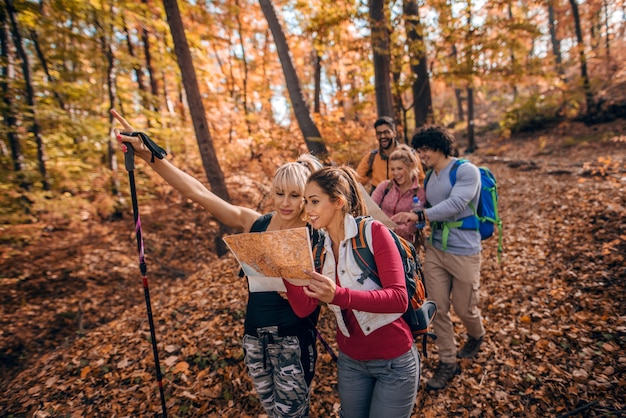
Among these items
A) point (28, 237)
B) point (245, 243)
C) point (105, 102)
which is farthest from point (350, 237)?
point (105, 102)

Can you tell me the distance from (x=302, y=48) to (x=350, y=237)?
17.6 m

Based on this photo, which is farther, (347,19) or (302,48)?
(302,48)

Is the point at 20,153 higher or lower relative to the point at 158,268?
higher

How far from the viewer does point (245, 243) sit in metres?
1.86

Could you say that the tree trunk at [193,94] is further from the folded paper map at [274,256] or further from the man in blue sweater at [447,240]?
the folded paper map at [274,256]

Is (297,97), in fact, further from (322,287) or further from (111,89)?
(111,89)

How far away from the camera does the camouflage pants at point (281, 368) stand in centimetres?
232

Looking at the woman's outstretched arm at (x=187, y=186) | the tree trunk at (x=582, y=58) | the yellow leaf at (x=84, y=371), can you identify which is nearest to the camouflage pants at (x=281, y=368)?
the woman's outstretched arm at (x=187, y=186)

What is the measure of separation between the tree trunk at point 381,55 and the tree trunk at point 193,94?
156 inches

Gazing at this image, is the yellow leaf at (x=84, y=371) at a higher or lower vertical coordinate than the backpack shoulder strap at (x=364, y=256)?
lower

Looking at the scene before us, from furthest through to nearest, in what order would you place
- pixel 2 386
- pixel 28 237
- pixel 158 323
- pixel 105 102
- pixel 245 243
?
pixel 105 102
pixel 28 237
pixel 158 323
pixel 2 386
pixel 245 243

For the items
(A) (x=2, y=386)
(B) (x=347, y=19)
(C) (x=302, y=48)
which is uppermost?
(C) (x=302, y=48)

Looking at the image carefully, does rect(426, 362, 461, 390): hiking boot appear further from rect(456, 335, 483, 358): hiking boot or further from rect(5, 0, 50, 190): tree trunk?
rect(5, 0, 50, 190): tree trunk

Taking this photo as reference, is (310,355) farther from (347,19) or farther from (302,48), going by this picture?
(302,48)
